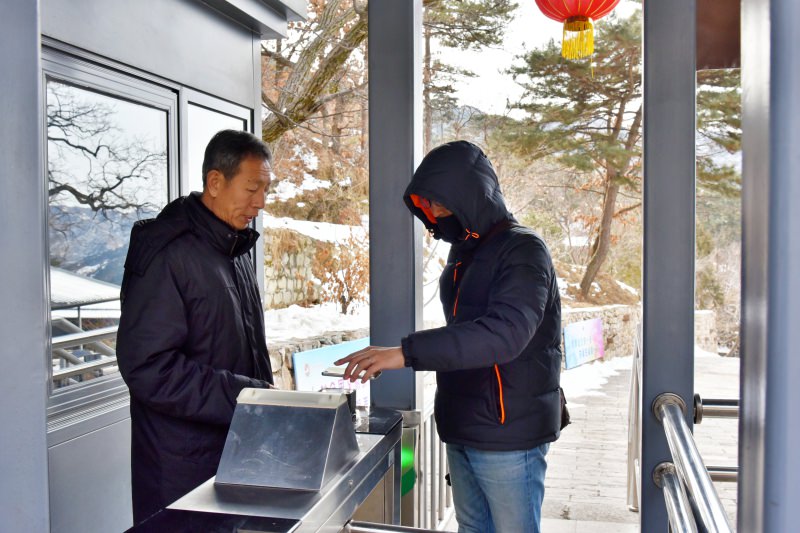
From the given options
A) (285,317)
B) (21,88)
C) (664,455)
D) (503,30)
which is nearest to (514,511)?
(664,455)

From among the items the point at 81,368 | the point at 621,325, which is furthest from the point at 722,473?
the point at 621,325

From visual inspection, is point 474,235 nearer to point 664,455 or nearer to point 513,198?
point 664,455

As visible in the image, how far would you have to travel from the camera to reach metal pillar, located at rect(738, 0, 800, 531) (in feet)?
1.45

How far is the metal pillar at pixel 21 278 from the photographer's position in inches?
24.6

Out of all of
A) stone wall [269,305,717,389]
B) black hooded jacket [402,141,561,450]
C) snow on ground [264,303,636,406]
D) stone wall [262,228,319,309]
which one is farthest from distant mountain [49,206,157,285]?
stone wall [269,305,717,389]

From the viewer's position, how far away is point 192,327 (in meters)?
1.83

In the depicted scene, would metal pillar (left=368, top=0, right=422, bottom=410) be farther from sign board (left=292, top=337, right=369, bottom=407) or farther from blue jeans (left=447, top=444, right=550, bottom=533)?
sign board (left=292, top=337, right=369, bottom=407)

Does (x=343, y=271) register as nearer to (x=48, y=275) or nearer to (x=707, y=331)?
(x=707, y=331)

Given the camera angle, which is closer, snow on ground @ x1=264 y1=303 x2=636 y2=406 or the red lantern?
the red lantern

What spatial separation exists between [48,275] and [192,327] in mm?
827

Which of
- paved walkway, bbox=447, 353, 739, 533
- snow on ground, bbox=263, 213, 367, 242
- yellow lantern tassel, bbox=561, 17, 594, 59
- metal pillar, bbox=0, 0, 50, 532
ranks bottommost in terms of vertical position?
paved walkway, bbox=447, 353, 739, 533

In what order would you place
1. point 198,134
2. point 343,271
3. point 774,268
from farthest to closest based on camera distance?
point 343,271 → point 198,134 → point 774,268

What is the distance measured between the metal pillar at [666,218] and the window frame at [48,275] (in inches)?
69.8

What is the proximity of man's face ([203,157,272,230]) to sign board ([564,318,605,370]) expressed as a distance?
10243mm
